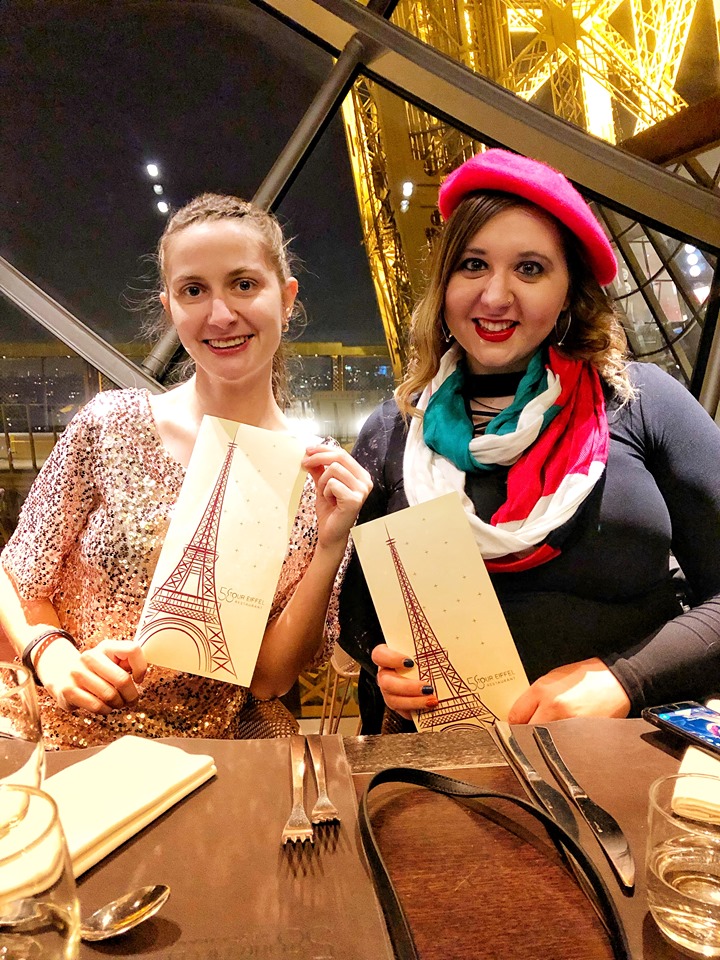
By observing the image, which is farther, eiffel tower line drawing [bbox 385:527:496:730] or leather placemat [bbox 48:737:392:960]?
eiffel tower line drawing [bbox 385:527:496:730]

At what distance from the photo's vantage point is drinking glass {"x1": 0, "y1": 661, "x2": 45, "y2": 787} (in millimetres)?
528

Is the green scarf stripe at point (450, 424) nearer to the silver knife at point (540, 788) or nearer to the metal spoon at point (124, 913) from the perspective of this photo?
the silver knife at point (540, 788)

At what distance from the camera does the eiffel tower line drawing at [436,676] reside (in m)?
1.09

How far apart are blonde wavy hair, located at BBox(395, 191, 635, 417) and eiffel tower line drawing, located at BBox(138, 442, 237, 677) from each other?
0.63 meters

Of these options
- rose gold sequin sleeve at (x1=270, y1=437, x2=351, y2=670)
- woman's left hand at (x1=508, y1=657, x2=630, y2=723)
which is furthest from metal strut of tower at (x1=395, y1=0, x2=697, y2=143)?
woman's left hand at (x1=508, y1=657, x2=630, y2=723)

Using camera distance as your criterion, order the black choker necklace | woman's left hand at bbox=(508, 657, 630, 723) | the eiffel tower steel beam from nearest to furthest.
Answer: woman's left hand at bbox=(508, 657, 630, 723), the black choker necklace, the eiffel tower steel beam

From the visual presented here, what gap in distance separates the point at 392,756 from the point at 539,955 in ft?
1.02

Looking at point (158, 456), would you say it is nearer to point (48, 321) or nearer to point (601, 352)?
point (601, 352)

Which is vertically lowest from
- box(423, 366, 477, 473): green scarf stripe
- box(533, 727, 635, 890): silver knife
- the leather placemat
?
box(533, 727, 635, 890): silver knife

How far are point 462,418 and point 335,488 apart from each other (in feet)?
1.31

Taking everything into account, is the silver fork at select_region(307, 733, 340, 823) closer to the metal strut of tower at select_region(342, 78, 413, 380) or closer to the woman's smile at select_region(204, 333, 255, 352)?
the woman's smile at select_region(204, 333, 255, 352)

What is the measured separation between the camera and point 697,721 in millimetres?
849

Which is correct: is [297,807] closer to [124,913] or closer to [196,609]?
[124,913]

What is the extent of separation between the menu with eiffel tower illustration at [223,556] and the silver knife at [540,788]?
47cm
